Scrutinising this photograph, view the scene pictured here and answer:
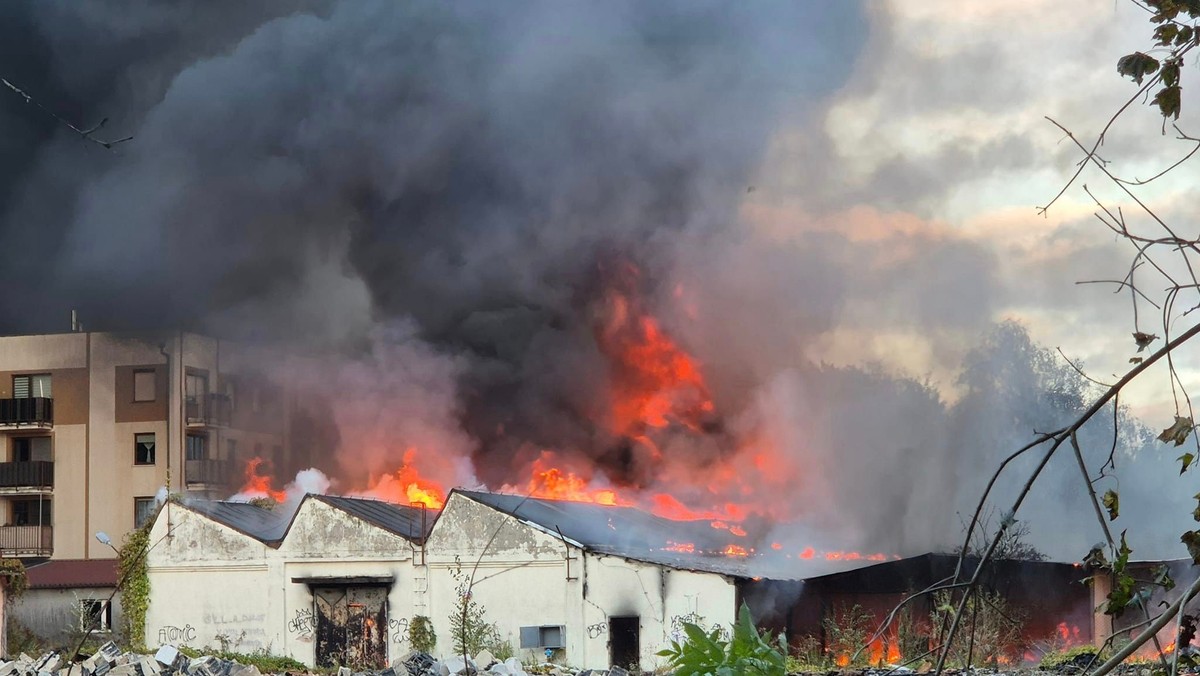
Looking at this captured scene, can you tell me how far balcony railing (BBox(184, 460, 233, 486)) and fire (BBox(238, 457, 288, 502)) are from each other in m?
0.89

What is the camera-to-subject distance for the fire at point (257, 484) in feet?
151

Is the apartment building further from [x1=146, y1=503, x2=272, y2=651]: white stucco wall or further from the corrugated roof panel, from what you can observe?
the corrugated roof panel

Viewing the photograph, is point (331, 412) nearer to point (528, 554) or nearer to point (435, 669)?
point (528, 554)

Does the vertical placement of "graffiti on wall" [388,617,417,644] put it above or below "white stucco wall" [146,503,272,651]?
below

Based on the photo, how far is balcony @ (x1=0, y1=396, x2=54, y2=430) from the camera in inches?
1967

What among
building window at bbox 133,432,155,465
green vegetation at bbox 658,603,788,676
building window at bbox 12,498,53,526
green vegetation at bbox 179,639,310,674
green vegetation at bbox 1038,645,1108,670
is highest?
building window at bbox 133,432,155,465

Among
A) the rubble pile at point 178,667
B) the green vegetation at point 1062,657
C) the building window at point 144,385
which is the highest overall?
the building window at point 144,385

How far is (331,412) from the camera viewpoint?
53.6m

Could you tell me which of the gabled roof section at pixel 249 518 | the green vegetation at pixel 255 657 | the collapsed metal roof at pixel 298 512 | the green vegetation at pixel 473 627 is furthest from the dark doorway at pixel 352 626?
the gabled roof section at pixel 249 518

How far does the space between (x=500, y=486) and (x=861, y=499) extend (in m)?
13.6

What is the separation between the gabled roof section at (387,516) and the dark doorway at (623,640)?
6.04 metres

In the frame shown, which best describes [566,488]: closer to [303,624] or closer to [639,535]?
[639,535]

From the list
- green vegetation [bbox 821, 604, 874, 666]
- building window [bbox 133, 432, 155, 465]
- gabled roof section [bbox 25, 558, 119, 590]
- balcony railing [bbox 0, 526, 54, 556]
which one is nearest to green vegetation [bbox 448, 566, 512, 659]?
green vegetation [bbox 821, 604, 874, 666]

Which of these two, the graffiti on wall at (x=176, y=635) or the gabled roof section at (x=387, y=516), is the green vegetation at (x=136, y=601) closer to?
the graffiti on wall at (x=176, y=635)
